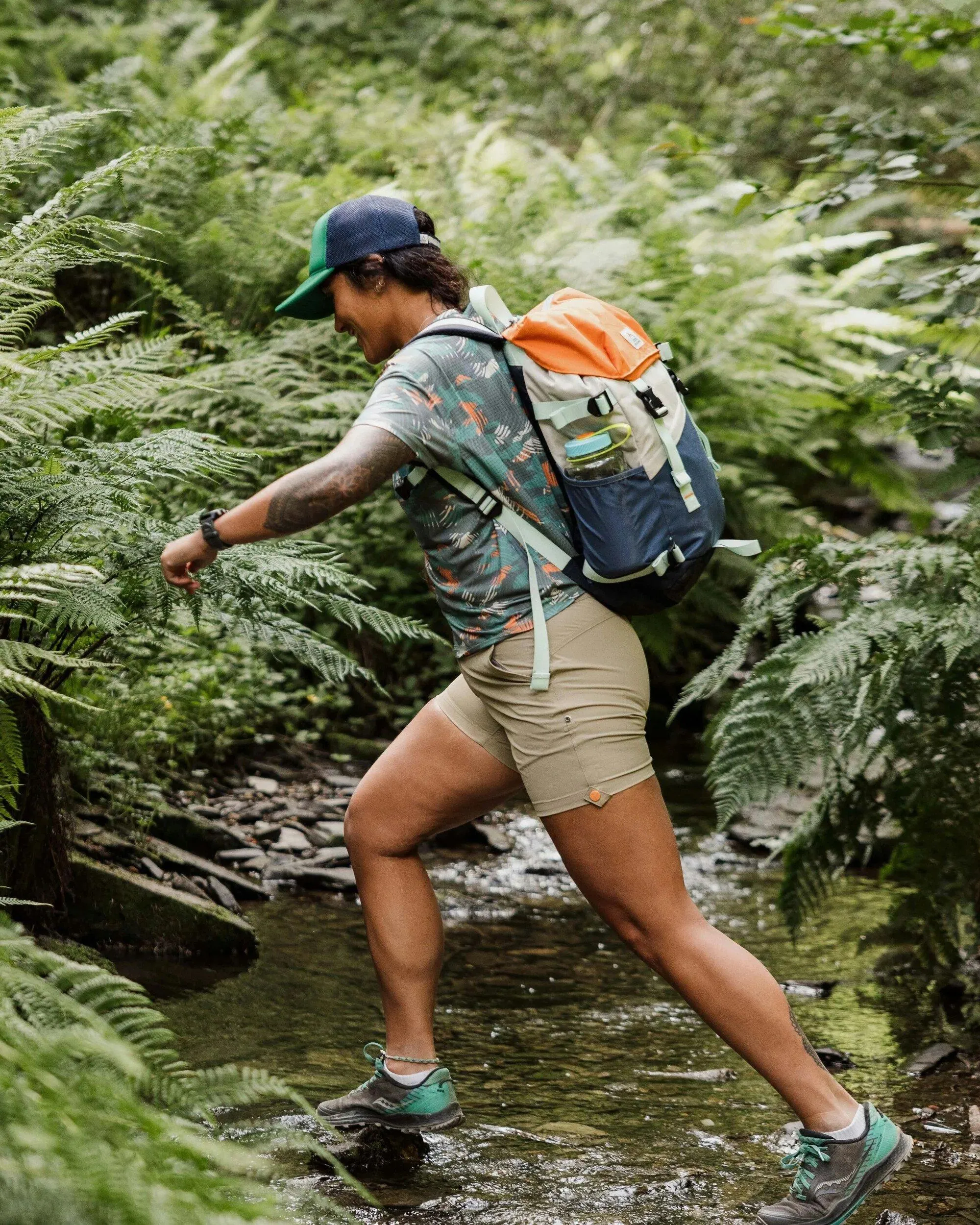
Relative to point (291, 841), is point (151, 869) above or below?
above

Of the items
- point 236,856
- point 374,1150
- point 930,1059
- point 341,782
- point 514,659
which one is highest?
point 514,659

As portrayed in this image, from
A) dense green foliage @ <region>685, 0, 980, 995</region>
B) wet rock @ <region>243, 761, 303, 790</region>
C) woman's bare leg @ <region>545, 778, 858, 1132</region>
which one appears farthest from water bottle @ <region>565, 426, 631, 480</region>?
wet rock @ <region>243, 761, 303, 790</region>

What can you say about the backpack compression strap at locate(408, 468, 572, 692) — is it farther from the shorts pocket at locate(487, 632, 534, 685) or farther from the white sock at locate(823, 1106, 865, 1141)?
the white sock at locate(823, 1106, 865, 1141)

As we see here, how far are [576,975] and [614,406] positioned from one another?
8.29ft

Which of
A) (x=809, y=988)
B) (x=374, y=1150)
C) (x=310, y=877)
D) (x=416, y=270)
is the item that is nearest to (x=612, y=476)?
(x=416, y=270)

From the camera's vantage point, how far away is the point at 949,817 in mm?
4012

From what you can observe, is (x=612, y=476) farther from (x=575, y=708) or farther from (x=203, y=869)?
(x=203, y=869)

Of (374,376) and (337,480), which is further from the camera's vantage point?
(374,376)

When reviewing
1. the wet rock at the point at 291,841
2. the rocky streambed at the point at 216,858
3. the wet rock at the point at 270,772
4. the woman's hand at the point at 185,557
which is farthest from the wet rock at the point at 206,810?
the woman's hand at the point at 185,557

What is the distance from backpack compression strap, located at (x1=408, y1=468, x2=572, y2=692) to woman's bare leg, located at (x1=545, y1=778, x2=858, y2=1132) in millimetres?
338

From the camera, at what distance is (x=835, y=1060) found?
3.70 metres

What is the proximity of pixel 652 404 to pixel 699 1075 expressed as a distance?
2.05 metres

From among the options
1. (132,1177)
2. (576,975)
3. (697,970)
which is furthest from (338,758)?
(132,1177)

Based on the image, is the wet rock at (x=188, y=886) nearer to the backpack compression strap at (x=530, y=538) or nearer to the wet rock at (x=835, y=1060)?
the wet rock at (x=835, y=1060)
